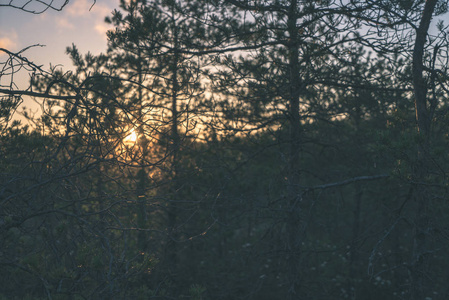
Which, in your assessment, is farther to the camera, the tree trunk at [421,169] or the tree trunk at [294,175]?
the tree trunk at [294,175]

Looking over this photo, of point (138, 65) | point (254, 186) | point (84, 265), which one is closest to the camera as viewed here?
point (84, 265)

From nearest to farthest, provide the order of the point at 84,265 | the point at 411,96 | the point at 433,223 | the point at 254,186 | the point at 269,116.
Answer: the point at 84,265, the point at 433,223, the point at 411,96, the point at 269,116, the point at 254,186

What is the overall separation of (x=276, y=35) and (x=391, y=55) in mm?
2020

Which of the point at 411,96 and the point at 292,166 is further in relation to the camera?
the point at 292,166

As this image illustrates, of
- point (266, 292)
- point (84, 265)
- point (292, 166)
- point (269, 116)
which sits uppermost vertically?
point (269, 116)

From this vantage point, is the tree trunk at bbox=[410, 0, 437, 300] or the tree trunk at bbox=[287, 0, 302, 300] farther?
the tree trunk at bbox=[287, 0, 302, 300]

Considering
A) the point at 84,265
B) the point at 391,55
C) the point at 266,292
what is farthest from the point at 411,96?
the point at 266,292

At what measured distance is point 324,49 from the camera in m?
5.98

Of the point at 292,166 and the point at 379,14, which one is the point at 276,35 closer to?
the point at 379,14

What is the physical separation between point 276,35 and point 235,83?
1.05 metres

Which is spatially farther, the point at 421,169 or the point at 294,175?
the point at 294,175

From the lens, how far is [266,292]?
11812 millimetres

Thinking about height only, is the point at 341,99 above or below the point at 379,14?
below

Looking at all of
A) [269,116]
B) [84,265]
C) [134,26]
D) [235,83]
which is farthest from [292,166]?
[84,265]
